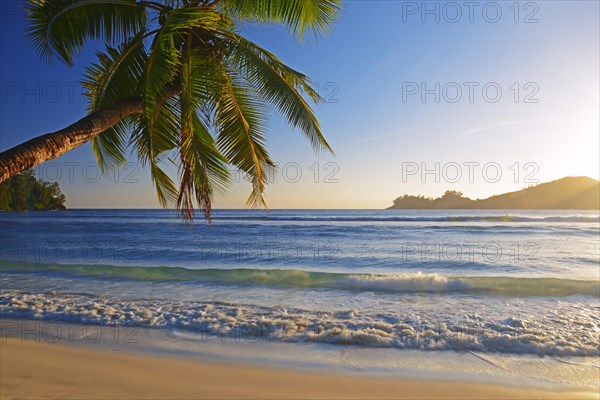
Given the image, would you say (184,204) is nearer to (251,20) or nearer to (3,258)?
(251,20)

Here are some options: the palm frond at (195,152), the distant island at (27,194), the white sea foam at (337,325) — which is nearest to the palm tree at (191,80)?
the palm frond at (195,152)

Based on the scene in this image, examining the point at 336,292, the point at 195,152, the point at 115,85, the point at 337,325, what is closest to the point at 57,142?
the point at 195,152

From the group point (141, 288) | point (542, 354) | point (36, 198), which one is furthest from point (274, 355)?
point (36, 198)

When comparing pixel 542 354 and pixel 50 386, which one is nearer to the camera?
pixel 50 386

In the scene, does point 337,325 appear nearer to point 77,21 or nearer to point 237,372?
point 237,372

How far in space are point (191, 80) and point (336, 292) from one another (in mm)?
7173

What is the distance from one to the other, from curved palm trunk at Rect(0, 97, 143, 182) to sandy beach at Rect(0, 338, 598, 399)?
2612 millimetres

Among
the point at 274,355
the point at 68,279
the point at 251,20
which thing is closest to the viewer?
the point at 274,355

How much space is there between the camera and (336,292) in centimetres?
1018

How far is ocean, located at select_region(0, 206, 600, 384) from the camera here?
6188mm

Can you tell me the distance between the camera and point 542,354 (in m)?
5.60

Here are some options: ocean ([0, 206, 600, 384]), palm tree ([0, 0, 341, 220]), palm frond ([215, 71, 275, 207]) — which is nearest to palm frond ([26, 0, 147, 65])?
palm tree ([0, 0, 341, 220])

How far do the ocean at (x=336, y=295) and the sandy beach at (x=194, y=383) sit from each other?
0.93m

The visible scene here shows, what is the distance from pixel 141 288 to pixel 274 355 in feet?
21.5
